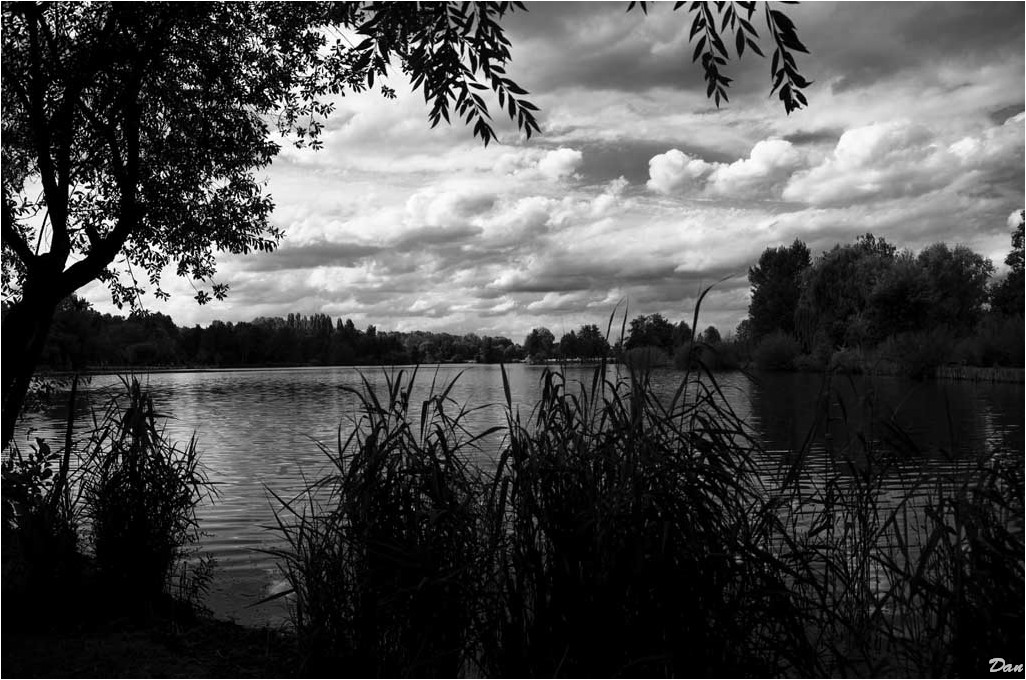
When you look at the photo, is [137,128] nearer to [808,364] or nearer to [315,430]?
[315,430]

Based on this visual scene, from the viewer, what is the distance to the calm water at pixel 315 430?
6023mm

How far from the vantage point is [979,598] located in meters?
4.36

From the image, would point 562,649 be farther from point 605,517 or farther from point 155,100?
point 155,100

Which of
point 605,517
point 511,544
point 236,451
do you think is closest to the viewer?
point 605,517

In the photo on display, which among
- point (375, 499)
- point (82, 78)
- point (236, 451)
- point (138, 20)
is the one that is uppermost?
point (138, 20)

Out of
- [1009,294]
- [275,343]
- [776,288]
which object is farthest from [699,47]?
[275,343]

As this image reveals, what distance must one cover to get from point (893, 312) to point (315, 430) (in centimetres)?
4393

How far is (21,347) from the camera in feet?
A: 19.3

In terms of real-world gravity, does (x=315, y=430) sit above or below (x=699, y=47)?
below

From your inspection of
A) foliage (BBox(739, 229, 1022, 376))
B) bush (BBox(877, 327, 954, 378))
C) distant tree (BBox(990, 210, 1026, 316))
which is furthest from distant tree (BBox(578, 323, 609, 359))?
distant tree (BBox(990, 210, 1026, 316))

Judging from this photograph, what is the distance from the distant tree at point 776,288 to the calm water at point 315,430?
82.6 ft

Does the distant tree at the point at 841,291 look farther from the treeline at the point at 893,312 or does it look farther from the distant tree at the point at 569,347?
the distant tree at the point at 569,347

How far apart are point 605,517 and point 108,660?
122 inches

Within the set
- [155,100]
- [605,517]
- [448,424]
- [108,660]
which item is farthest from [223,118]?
[605,517]
